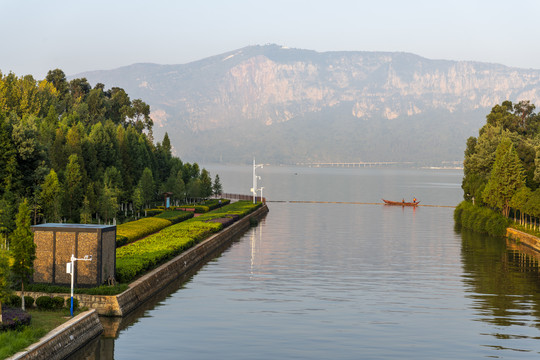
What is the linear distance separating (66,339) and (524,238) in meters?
68.5

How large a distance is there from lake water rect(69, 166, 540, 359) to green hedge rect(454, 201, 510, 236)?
804cm

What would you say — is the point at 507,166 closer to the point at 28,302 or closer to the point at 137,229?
the point at 137,229

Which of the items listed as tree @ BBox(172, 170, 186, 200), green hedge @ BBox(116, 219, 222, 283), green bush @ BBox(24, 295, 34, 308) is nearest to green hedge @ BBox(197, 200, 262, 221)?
tree @ BBox(172, 170, 186, 200)

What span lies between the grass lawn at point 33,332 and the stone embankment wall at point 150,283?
8.72 feet

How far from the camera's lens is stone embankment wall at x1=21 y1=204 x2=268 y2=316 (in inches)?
1634

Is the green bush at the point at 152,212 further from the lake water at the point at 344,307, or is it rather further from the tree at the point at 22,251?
the tree at the point at 22,251

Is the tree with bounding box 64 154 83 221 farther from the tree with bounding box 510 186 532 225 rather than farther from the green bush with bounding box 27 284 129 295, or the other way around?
the tree with bounding box 510 186 532 225

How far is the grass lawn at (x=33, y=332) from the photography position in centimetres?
2880

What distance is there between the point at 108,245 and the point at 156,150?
370 feet

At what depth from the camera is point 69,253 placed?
4359 cm

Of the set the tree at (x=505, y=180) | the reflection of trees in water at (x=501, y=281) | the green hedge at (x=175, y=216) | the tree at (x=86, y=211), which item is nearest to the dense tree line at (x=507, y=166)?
the tree at (x=505, y=180)

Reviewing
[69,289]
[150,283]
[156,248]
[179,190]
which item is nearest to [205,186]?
[179,190]

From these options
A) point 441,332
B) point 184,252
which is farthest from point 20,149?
point 441,332

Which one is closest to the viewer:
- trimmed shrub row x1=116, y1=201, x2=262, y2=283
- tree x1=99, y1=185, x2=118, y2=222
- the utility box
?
the utility box
